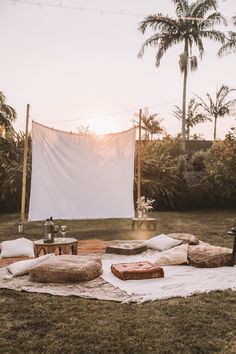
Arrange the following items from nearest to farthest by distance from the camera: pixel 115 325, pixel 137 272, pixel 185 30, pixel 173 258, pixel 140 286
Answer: pixel 115 325, pixel 140 286, pixel 137 272, pixel 173 258, pixel 185 30

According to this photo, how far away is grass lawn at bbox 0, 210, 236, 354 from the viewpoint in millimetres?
2393

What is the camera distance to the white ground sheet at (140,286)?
139 inches

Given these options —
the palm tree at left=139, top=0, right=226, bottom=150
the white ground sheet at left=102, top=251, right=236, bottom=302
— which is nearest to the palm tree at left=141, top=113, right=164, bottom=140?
the palm tree at left=139, top=0, right=226, bottom=150

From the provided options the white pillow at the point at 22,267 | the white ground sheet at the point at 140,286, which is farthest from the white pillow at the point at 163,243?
the white pillow at the point at 22,267

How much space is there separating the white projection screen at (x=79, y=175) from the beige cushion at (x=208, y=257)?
9.74ft

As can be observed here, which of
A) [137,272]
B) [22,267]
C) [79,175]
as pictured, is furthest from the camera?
[79,175]

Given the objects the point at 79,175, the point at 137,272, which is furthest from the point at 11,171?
the point at 137,272

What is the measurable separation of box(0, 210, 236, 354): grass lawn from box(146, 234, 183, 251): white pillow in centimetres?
209

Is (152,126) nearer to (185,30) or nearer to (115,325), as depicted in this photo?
(185,30)

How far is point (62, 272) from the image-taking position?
12.9 feet

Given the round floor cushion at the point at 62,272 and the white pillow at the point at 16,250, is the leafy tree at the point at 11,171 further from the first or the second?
the round floor cushion at the point at 62,272

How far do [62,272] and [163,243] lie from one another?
7.28 ft

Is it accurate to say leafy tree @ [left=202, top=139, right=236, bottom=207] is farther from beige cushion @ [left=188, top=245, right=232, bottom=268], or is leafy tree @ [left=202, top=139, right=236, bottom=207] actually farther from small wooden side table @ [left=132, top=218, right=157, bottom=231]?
beige cushion @ [left=188, top=245, right=232, bottom=268]

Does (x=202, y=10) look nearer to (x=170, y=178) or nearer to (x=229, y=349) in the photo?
A: (x=170, y=178)
